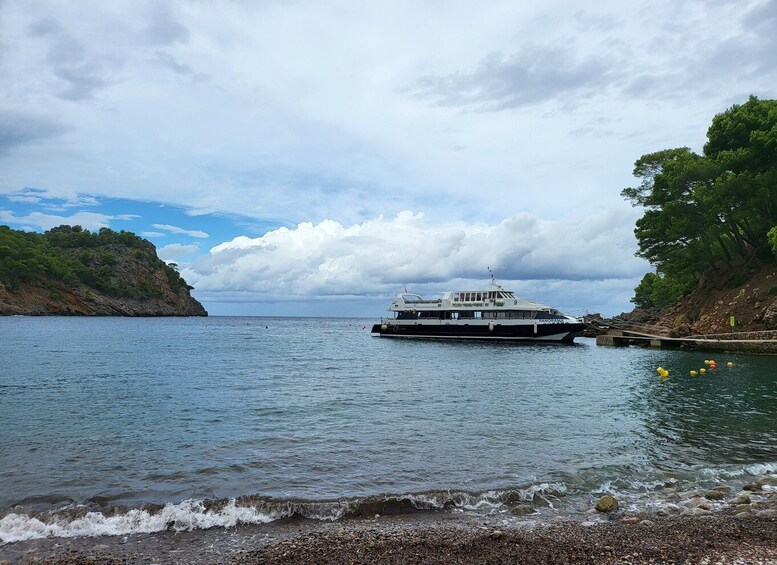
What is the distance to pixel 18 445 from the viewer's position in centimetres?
1416

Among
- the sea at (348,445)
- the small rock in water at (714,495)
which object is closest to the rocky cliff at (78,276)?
the sea at (348,445)

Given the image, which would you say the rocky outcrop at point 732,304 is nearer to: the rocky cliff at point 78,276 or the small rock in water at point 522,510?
the small rock in water at point 522,510

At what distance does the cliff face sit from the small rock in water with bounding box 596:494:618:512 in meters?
41.5

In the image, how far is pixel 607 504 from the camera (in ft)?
32.0

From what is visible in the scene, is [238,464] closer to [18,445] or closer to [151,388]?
[18,445]

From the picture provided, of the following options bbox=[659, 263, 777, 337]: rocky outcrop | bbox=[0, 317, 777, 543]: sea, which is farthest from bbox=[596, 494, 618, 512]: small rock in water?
bbox=[659, 263, 777, 337]: rocky outcrop

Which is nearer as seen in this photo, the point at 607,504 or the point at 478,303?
the point at 607,504

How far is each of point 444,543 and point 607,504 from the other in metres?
3.84

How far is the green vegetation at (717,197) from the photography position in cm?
4497

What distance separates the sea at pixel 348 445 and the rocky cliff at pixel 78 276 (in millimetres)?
130894

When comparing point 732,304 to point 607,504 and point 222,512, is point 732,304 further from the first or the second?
point 222,512

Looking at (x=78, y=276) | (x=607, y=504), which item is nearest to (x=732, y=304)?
(x=607, y=504)

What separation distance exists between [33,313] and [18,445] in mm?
150677

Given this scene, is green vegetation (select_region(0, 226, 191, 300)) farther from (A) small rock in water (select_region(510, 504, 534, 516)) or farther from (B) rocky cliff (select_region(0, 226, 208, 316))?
(A) small rock in water (select_region(510, 504, 534, 516))
